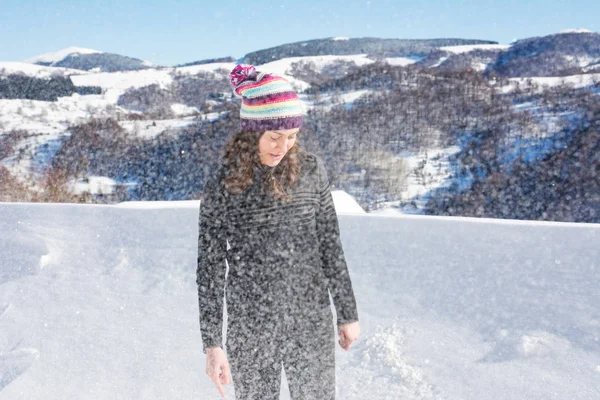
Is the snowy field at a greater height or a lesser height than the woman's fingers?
lesser

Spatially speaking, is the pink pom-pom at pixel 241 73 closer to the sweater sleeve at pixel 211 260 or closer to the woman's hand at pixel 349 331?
the sweater sleeve at pixel 211 260

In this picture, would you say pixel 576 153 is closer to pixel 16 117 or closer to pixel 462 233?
pixel 462 233

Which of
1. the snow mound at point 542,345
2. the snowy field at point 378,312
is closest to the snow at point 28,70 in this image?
the snowy field at point 378,312

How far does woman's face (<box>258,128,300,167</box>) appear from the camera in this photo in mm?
1198

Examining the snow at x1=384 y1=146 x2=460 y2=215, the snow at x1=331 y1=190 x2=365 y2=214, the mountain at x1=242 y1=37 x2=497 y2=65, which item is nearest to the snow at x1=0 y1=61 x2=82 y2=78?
the mountain at x1=242 y1=37 x2=497 y2=65

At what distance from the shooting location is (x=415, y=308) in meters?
2.65

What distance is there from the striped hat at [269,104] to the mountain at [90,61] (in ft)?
344

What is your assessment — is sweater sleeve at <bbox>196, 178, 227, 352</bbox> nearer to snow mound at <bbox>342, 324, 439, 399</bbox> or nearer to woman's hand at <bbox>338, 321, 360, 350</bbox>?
woman's hand at <bbox>338, 321, 360, 350</bbox>

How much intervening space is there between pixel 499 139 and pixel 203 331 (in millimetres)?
39883

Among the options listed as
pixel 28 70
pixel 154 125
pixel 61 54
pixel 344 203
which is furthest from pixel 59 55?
pixel 344 203

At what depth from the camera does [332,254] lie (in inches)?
51.2

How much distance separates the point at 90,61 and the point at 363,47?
5784 cm

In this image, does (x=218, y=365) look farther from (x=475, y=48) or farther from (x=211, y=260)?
(x=475, y=48)

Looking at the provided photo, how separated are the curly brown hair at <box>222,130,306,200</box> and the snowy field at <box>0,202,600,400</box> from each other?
4.52ft
